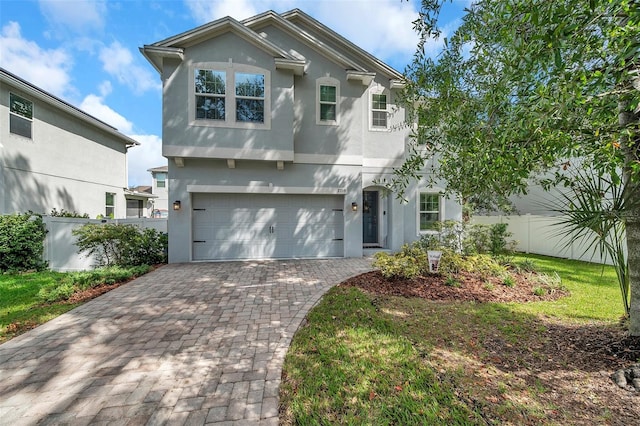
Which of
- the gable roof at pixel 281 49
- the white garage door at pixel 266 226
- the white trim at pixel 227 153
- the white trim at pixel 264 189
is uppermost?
the gable roof at pixel 281 49

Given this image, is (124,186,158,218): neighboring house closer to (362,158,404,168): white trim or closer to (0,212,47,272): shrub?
(0,212,47,272): shrub

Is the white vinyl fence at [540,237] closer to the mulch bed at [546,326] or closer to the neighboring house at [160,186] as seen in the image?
the mulch bed at [546,326]

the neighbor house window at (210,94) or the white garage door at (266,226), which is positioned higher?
the neighbor house window at (210,94)

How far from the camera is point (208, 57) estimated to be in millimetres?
8438

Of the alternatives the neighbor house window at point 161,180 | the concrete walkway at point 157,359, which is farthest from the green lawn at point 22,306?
the neighbor house window at point 161,180

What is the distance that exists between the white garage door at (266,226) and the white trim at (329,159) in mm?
1260

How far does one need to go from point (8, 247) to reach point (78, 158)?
6.79 m

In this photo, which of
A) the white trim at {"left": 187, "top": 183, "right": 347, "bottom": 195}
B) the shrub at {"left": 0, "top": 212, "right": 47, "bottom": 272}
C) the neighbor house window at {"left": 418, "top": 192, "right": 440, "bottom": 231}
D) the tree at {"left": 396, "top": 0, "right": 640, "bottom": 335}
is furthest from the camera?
the neighbor house window at {"left": 418, "top": 192, "right": 440, "bottom": 231}

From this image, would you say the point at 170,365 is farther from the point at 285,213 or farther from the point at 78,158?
the point at 78,158

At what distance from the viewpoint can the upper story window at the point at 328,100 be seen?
31.6ft

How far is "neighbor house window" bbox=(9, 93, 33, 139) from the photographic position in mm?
9875

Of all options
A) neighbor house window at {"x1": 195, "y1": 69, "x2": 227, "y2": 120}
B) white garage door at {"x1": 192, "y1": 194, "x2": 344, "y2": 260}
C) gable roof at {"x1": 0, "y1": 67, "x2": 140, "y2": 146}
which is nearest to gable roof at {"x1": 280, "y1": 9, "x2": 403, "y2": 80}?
neighbor house window at {"x1": 195, "y1": 69, "x2": 227, "y2": 120}

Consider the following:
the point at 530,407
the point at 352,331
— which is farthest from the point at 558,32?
the point at 352,331

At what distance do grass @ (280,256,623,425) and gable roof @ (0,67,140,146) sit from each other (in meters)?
13.8
